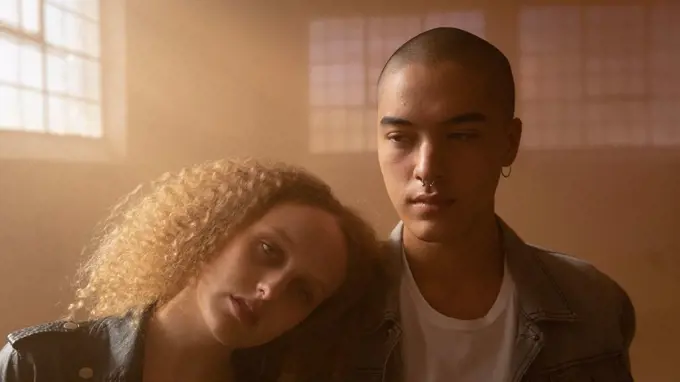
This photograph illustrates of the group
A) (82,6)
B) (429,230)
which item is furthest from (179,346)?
(82,6)

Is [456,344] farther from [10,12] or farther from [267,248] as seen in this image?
[10,12]

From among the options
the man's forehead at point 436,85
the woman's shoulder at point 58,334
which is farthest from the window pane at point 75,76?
the man's forehead at point 436,85

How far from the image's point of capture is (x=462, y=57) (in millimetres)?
705

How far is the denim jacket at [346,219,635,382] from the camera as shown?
0.73 metres

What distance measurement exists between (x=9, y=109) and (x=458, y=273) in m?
0.63

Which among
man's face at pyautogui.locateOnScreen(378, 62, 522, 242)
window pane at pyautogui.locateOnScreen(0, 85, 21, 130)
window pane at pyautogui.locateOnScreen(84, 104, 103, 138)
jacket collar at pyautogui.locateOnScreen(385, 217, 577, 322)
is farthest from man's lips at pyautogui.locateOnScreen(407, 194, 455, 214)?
window pane at pyautogui.locateOnScreen(0, 85, 21, 130)

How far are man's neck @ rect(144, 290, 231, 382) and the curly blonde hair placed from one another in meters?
0.03

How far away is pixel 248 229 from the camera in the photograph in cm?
69

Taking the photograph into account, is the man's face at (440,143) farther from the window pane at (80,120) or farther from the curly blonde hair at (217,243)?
the window pane at (80,120)

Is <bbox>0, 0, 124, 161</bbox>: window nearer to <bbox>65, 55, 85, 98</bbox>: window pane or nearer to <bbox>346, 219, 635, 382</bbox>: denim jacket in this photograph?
<bbox>65, 55, 85, 98</bbox>: window pane

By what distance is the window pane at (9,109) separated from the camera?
0.88m

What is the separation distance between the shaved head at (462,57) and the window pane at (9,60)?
0.50m

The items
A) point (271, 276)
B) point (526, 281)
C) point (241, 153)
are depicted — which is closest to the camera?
point (271, 276)

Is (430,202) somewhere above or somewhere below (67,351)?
above
